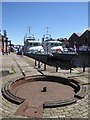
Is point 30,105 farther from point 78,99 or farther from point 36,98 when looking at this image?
point 78,99

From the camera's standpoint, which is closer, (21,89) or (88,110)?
(88,110)

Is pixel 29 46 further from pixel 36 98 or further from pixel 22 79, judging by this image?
pixel 36 98

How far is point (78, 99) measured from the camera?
6160mm

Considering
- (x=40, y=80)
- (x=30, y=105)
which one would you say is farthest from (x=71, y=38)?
(x=30, y=105)

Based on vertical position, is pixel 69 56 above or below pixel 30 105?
above

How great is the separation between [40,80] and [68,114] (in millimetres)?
4819

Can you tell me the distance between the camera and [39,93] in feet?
23.3

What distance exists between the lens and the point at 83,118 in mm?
4688

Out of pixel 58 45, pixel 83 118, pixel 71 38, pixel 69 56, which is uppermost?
pixel 71 38

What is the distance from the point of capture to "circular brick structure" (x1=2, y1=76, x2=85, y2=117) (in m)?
5.48

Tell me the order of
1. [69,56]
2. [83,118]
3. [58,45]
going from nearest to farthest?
[83,118], [69,56], [58,45]

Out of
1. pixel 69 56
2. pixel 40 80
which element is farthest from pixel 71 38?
pixel 40 80

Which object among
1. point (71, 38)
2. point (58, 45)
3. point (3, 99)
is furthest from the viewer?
point (71, 38)

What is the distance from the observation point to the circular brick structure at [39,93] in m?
5.48
